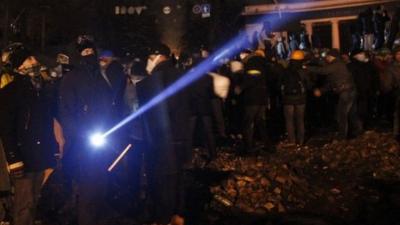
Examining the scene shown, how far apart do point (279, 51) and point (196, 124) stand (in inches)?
398

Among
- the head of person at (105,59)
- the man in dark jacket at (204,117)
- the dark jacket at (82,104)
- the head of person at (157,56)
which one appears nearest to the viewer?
the dark jacket at (82,104)

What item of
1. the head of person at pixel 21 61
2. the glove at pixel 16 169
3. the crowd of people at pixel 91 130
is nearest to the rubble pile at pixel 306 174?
the crowd of people at pixel 91 130

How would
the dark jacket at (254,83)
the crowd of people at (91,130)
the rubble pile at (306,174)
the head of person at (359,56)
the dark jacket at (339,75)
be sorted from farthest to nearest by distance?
the head of person at (359,56) → the dark jacket at (339,75) → the dark jacket at (254,83) → the rubble pile at (306,174) → the crowd of people at (91,130)

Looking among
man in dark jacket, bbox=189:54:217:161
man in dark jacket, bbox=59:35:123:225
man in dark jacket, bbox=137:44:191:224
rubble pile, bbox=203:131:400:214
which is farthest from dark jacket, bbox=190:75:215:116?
man in dark jacket, bbox=59:35:123:225

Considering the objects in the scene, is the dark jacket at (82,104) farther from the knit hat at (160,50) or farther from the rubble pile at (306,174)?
the rubble pile at (306,174)

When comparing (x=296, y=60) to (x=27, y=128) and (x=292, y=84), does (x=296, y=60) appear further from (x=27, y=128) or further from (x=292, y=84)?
(x=27, y=128)

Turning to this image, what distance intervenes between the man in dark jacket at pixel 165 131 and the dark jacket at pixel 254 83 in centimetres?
414

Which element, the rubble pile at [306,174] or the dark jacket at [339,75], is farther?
the dark jacket at [339,75]

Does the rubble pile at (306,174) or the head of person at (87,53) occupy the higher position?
the head of person at (87,53)

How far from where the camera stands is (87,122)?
5.90 meters

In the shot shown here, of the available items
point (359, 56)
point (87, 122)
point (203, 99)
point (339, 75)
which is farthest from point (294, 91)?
point (87, 122)

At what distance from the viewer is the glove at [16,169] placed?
5414 millimetres

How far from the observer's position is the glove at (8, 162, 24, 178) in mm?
5414

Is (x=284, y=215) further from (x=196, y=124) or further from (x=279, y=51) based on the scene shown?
(x=279, y=51)
